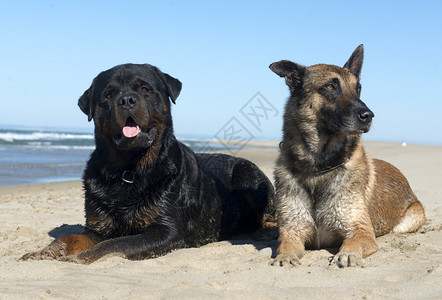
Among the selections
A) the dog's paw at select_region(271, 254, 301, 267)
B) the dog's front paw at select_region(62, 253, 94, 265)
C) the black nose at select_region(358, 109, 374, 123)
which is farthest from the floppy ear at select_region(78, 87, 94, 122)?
the black nose at select_region(358, 109, 374, 123)

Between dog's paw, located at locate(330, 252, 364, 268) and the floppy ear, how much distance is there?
10.1ft

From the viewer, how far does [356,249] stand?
4395mm

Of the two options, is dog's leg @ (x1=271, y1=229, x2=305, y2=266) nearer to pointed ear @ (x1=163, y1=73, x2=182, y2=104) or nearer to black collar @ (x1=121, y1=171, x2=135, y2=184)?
black collar @ (x1=121, y1=171, x2=135, y2=184)

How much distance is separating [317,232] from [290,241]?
14.8 inches

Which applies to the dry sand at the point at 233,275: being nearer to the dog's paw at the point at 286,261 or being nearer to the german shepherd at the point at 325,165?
the dog's paw at the point at 286,261

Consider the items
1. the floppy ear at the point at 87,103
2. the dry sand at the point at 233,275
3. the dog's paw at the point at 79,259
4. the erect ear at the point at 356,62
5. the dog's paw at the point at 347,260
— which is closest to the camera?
the dry sand at the point at 233,275

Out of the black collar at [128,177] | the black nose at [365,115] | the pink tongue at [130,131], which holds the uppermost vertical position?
the black nose at [365,115]

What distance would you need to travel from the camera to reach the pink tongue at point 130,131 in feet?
16.6

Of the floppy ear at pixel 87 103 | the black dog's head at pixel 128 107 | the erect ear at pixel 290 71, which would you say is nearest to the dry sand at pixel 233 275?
the black dog's head at pixel 128 107

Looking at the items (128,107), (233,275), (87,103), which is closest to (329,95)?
(128,107)

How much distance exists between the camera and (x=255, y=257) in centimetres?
469

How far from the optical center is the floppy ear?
18.0 feet

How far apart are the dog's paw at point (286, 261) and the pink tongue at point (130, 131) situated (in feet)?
6.38

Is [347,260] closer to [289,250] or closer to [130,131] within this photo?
[289,250]
